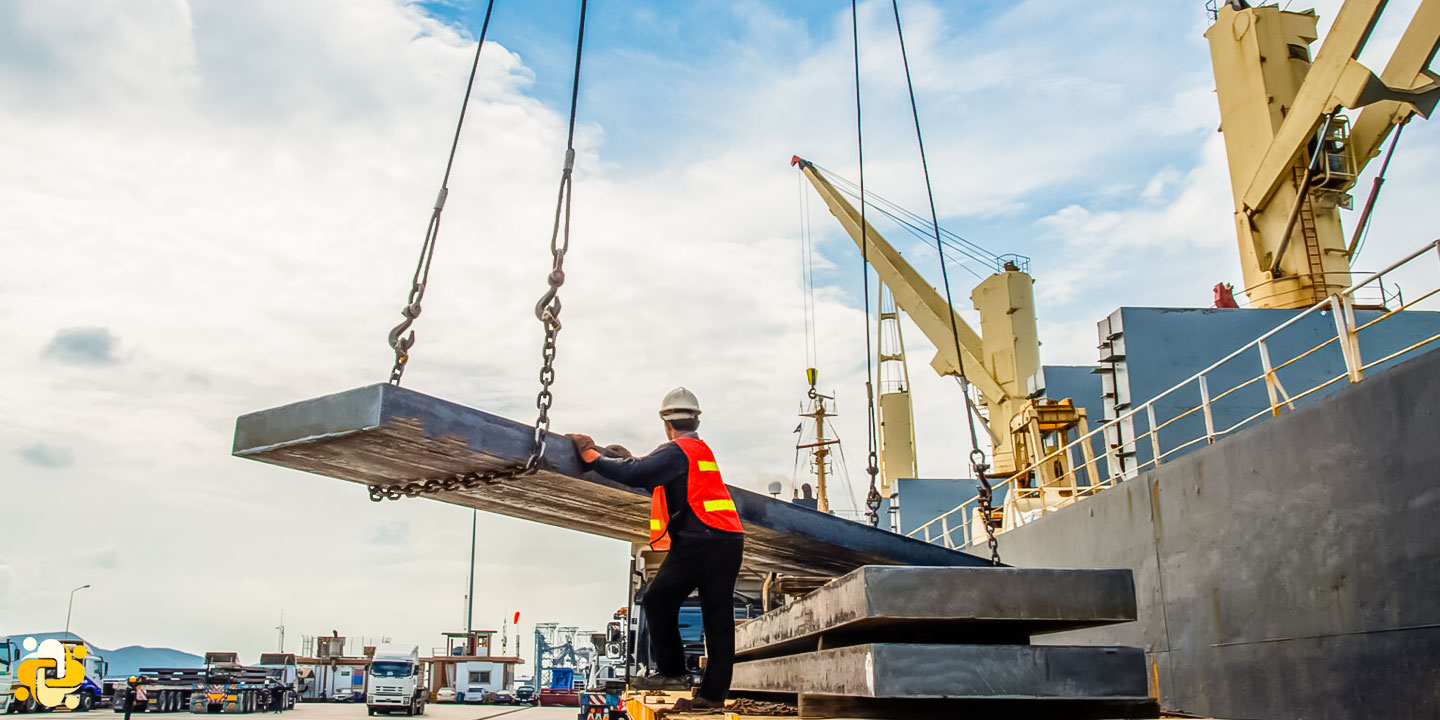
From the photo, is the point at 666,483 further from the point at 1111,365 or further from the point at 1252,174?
the point at 1252,174

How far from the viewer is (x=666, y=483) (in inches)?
184

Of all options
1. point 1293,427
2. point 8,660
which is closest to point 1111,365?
point 1293,427

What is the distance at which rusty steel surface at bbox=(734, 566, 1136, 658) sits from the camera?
3.61 m

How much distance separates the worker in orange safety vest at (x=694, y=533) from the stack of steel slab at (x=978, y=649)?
0.69 m

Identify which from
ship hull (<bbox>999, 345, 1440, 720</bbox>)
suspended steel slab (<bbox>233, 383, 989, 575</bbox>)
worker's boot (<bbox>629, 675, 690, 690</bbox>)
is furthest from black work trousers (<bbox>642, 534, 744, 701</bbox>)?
ship hull (<bbox>999, 345, 1440, 720</bbox>)

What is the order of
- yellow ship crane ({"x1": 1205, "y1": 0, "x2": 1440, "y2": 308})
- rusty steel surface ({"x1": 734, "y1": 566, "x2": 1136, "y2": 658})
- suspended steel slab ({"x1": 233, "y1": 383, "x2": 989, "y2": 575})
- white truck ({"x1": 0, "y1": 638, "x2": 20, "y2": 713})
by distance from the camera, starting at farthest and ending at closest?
1. white truck ({"x1": 0, "y1": 638, "x2": 20, "y2": 713})
2. yellow ship crane ({"x1": 1205, "y1": 0, "x2": 1440, "y2": 308})
3. suspended steel slab ({"x1": 233, "y1": 383, "x2": 989, "y2": 575})
4. rusty steel surface ({"x1": 734, "y1": 566, "x2": 1136, "y2": 658})

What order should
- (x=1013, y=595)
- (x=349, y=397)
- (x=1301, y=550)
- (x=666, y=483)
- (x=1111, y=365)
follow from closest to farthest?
1. (x=1013, y=595)
2. (x=349, y=397)
3. (x=666, y=483)
4. (x=1301, y=550)
5. (x=1111, y=365)

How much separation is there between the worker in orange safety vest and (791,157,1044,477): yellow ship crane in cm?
1803

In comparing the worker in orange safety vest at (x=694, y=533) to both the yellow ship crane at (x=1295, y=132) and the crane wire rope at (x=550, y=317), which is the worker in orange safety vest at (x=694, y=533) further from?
the yellow ship crane at (x=1295, y=132)

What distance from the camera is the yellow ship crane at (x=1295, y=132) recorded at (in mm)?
12984

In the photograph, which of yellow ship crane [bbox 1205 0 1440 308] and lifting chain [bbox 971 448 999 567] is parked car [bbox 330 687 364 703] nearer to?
yellow ship crane [bbox 1205 0 1440 308]

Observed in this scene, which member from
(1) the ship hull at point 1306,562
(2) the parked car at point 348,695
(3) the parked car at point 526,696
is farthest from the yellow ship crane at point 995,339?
(2) the parked car at point 348,695

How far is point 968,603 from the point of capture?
3.68m

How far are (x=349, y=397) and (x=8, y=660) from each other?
28788 mm
